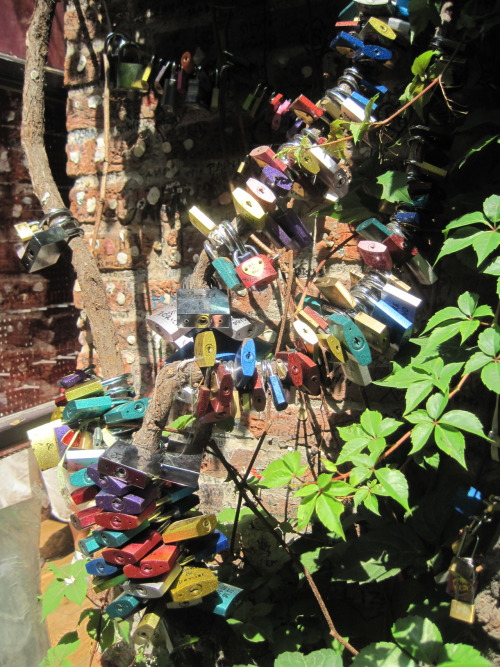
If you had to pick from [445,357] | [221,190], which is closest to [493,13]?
[445,357]

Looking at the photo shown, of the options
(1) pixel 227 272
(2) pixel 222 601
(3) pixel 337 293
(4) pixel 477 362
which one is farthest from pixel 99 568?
(4) pixel 477 362

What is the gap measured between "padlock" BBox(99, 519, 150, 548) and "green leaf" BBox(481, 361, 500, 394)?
0.80 metres

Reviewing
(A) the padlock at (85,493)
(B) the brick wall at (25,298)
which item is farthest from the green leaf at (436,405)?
(B) the brick wall at (25,298)

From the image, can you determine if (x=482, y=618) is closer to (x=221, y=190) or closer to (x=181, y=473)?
(x=181, y=473)

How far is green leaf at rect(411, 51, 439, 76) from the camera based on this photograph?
Result: 125 centimetres

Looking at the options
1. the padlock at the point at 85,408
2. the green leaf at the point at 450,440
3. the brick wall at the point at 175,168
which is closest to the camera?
the green leaf at the point at 450,440

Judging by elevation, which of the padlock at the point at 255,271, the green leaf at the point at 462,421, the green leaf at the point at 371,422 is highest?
the padlock at the point at 255,271

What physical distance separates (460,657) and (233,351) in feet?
2.68

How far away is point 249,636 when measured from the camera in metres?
1.46

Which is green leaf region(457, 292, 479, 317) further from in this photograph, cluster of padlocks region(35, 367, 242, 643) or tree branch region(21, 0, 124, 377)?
tree branch region(21, 0, 124, 377)

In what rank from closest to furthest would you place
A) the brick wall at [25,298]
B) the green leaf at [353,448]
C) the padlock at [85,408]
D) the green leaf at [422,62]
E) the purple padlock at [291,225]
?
the green leaf at [353,448] < the green leaf at [422,62] < the padlock at [85,408] < the purple padlock at [291,225] < the brick wall at [25,298]

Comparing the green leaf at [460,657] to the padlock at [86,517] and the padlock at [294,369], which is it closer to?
the padlock at [294,369]

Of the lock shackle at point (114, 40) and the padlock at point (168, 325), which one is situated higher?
the lock shackle at point (114, 40)

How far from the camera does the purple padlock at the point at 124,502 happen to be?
4.01 feet
